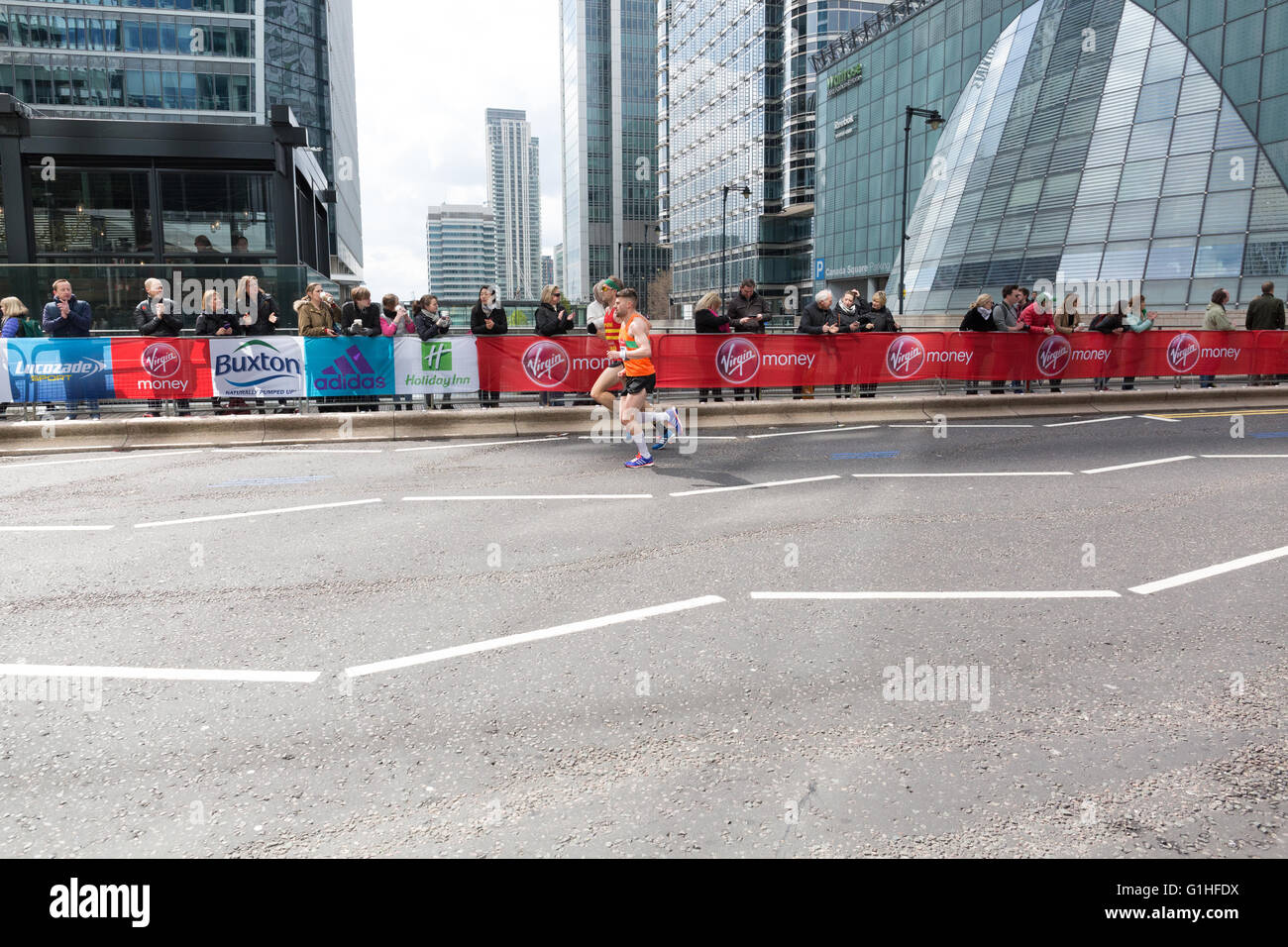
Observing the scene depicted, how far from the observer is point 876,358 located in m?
15.7

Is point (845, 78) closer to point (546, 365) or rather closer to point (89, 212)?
point (89, 212)

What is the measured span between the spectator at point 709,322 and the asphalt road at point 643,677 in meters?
6.58

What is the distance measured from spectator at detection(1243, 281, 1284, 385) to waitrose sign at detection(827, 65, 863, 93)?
56731mm

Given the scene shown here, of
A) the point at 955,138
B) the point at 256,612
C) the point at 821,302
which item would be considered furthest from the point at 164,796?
the point at 955,138

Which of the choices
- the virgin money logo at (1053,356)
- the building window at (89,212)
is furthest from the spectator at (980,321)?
the building window at (89,212)

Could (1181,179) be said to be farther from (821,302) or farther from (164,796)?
(164,796)

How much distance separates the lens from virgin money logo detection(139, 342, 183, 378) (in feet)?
43.9

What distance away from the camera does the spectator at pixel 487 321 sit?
14.5 meters

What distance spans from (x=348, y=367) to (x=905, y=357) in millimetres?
9399

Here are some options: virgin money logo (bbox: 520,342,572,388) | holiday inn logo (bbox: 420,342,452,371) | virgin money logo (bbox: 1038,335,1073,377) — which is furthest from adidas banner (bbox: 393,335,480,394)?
virgin money logo (bbox: 1038,335,1073,377)

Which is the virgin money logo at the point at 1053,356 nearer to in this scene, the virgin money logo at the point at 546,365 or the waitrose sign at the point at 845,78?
the virgin money logo at the point at 546,365

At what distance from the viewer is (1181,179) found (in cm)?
3206

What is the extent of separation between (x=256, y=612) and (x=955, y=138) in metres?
53.2
